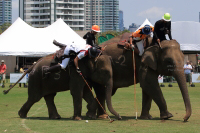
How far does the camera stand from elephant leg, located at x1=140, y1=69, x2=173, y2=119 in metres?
14.4

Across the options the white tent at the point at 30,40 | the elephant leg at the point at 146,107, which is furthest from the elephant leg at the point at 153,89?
the white tent at the point at 30,40

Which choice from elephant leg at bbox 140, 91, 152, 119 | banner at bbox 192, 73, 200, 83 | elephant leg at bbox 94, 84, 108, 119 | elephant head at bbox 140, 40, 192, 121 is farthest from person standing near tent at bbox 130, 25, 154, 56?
banner at bbox 192, 73, 200, 83

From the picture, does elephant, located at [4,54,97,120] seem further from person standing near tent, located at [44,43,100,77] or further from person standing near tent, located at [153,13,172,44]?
person standing near tent, located at [153,13,172,44]

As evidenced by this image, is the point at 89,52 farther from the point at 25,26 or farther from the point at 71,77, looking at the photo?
the point at 25,26

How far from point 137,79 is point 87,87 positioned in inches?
74.8

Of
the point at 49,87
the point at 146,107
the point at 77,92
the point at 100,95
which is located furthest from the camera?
the point at 100,95

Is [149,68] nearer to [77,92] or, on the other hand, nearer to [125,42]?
[125,42]

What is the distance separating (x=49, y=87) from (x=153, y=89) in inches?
158

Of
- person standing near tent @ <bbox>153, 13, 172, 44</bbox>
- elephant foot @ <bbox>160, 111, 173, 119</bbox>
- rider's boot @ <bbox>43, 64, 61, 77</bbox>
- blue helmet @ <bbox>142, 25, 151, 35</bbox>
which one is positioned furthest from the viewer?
rider's boot @ <bbox>43, 64, 61, 77</bbox>

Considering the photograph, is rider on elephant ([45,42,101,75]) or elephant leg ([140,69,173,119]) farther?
rider on elephant ([45,42,101,75])

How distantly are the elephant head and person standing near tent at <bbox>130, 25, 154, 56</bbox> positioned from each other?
1.43 feet

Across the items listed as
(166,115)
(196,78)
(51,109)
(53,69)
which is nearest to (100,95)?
(51,109)

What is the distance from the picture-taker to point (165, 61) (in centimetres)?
1437

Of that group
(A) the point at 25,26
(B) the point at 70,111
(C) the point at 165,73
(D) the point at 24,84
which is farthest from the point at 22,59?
(C) the point at 165,73
